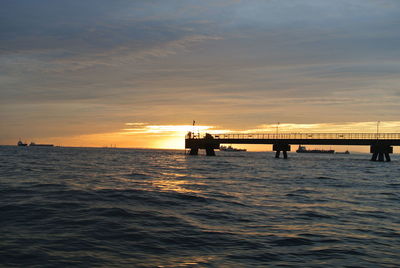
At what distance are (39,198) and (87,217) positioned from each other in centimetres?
635

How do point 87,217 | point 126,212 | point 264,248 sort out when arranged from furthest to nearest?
point 126,212 < point 87,217 < point 264,248

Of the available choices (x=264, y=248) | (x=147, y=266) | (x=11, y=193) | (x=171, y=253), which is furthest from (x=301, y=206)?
(x=11, y=193)

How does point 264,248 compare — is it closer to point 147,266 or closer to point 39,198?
point 147,266

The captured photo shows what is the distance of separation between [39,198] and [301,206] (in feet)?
47.5

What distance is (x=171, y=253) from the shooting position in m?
11.6

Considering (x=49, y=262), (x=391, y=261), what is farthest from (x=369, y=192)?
(x=49, y=262)

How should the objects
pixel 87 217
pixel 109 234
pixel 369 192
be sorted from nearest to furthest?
pixel 109 234 → pixel 87 217 → pixel 369 192

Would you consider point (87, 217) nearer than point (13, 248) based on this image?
No

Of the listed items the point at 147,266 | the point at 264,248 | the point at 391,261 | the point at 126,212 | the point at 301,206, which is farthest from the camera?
the point at 301,206

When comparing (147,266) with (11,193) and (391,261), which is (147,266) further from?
(11,193)

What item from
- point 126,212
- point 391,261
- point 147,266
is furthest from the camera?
point 126,212

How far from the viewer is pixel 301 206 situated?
2067 cm

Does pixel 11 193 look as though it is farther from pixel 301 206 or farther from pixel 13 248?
pixel 301 206

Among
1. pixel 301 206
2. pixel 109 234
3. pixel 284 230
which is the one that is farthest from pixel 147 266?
pixel 301 206
